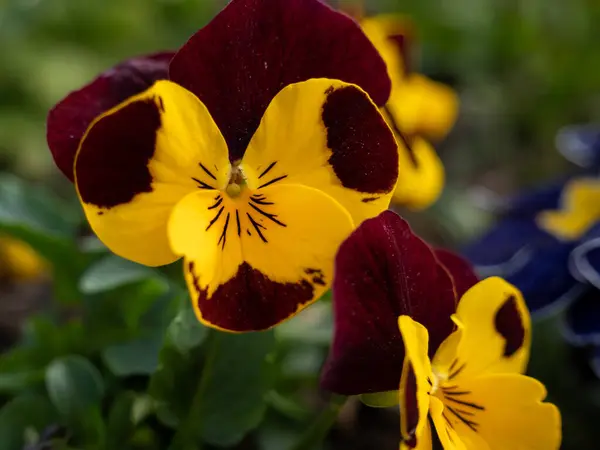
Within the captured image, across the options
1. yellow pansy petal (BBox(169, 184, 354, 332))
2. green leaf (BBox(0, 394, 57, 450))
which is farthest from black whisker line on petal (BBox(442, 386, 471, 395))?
green leaf (BBox(0, 394, 57, 450))

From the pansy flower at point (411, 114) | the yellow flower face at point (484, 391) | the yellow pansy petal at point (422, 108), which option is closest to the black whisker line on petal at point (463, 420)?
the yellow flower face at point (484, 391)

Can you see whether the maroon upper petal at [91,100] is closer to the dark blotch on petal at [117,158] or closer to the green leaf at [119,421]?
the dark blotch on petal at [117,158]

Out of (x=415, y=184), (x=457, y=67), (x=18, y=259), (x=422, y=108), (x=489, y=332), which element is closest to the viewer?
(x=489, y=332)

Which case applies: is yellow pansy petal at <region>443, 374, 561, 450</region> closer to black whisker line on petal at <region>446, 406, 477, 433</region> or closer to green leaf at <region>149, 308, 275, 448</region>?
black whisker line on petal at <region>446, 406, 477, 433</region>

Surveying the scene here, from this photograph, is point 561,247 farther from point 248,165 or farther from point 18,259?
point 18,259

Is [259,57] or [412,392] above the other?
[259,57]

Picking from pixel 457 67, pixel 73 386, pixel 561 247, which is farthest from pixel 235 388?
pixel 457 67
